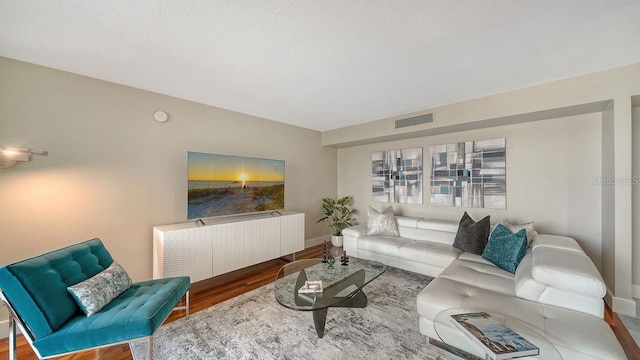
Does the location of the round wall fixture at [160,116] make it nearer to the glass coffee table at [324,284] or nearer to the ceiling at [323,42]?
the ceiling at [323,42]

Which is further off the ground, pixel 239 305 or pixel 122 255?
pixel 122 255

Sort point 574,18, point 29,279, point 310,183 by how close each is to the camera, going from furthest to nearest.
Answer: point 310,183 < point 574,18 < point 29,279

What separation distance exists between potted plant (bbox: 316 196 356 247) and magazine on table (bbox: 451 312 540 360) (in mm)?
3266

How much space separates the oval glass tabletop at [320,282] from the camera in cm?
189

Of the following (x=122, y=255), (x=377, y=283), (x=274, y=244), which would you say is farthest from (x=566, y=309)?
(x=122, y=255)

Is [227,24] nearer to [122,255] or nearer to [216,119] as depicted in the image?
[216,119]

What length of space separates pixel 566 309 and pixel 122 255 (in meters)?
4.14

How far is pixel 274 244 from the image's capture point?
137 inches

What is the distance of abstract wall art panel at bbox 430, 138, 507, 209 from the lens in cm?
328

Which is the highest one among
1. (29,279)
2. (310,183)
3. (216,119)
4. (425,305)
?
(216,119)

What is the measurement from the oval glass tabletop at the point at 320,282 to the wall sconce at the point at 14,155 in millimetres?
2496

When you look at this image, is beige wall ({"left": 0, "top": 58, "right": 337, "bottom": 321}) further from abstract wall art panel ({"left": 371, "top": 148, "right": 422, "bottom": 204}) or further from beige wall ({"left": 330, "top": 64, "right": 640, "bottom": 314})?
beige wall ({"left": 330, "top": 64, "right": 640, "bottom": 314})

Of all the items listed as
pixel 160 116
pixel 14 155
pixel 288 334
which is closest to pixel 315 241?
pixel 288 334

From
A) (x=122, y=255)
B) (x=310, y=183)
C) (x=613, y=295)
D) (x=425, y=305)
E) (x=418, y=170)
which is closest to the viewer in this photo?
(x=425, y=305)
